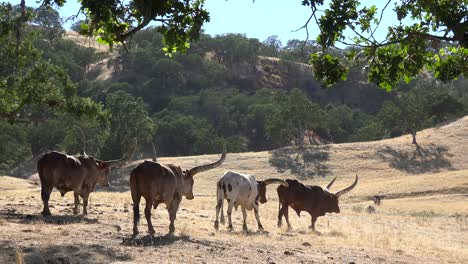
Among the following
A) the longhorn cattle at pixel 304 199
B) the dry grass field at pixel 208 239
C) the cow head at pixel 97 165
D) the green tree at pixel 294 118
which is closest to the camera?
the dry grass field at pixel 208 239

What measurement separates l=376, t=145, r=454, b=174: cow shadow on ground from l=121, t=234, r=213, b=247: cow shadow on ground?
6117 centimetres

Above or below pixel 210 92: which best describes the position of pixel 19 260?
below

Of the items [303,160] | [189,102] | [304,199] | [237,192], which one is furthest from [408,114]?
[237,192]

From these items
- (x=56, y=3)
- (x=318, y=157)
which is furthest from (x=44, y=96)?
(x=318, y=157)

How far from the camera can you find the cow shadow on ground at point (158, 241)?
13.3 meters

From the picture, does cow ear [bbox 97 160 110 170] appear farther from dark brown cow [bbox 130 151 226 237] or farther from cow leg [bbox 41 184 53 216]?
dark brown cow [bbox 130 151 226 237]

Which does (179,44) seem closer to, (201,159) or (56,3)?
(56,3)

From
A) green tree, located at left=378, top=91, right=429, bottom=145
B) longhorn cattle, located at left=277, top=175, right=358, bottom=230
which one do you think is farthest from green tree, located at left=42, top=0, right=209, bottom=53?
green tree, located at left=378, top=91, right=429, bottom=145

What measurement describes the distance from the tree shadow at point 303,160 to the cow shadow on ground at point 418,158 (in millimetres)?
6497

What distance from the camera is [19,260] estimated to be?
6.52 m

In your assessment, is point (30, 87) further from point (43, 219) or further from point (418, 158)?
point (418, 158)

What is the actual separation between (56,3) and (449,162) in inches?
2644

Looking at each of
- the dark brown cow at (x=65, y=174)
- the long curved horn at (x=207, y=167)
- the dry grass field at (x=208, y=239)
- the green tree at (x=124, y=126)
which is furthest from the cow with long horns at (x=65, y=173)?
the green tree at (x=124, y=126)

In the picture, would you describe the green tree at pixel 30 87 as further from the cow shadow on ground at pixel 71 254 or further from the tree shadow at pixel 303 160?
the tree shadow at pixel 303 160
